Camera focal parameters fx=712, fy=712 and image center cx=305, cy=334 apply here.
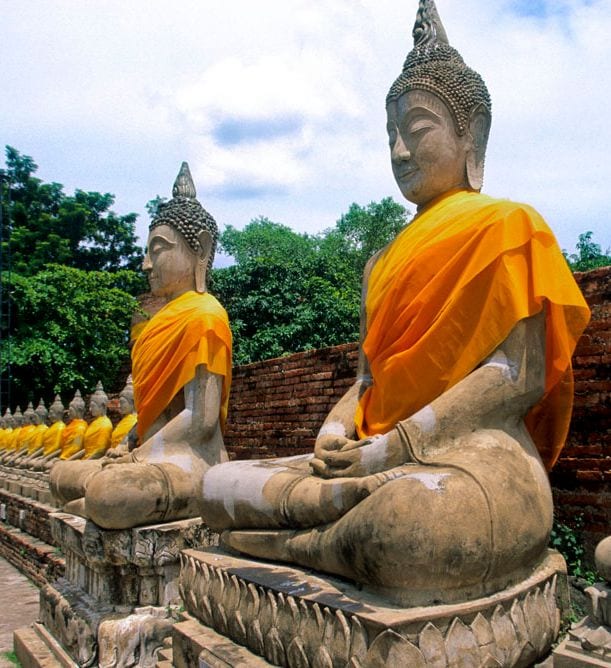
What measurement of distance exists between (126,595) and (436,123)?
10.4 feet

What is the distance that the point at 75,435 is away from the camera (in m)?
10.1

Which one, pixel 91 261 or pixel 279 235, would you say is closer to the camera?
pixel 91 261

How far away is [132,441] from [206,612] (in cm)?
220

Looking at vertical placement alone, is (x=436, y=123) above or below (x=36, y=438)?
above

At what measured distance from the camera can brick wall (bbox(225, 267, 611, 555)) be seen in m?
3.95

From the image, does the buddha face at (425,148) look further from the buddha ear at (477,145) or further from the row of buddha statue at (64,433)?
the row of buddha statue at (64,433)

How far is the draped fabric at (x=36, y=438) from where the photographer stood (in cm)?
1172

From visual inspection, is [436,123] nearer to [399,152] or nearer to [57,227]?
[399,152]

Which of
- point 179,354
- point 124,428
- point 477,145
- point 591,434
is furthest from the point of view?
point 124,428

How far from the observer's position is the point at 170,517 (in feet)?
14.0

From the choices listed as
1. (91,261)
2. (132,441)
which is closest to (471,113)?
(132,441)

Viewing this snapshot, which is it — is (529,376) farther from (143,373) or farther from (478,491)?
(143,373)

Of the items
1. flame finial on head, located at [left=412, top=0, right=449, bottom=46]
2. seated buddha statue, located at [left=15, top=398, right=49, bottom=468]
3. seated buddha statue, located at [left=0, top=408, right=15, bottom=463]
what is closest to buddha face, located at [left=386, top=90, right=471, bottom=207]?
flame finial on head, located at [left=412, top=0, right=449, bottom=46]

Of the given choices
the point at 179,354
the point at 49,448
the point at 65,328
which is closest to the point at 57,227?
the point at 65,328
